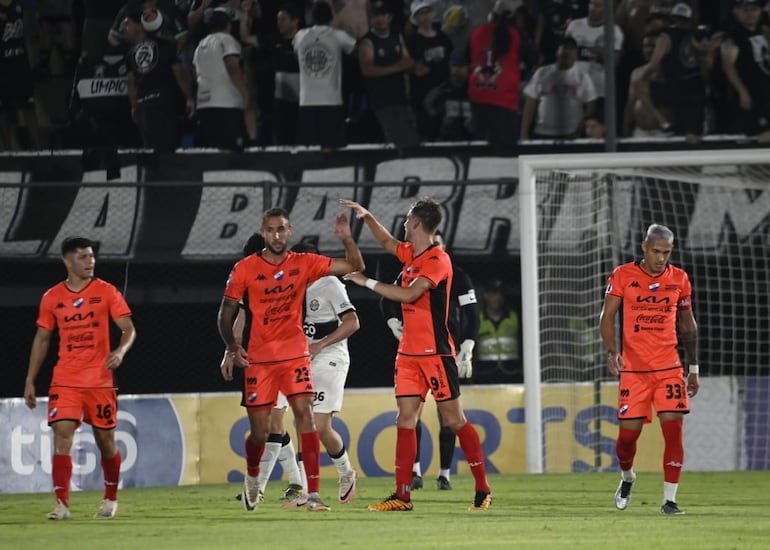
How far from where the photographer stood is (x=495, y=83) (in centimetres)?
1652

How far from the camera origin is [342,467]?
11.0 metres

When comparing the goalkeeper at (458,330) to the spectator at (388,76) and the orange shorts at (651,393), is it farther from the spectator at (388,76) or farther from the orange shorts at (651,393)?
the spectator at (388,76)

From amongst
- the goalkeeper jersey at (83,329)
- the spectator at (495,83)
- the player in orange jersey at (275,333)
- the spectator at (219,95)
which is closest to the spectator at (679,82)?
the spectator at (495,83)

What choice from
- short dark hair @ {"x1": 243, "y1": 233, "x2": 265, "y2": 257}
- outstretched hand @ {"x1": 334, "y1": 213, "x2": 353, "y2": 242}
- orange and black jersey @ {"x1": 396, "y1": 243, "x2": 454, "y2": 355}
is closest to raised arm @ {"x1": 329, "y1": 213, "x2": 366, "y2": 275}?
outstretched hand @ {"x1": 334, "y1": 213, "x2": 353, "y2": 242}

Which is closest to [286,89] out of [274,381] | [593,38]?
[593,38]

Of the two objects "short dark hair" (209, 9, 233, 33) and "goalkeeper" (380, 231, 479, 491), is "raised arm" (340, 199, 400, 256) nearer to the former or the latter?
"goalkeeper" (380, 231, 479, 491)

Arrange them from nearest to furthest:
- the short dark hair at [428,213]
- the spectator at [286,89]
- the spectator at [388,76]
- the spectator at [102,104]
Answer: the short dark hair at [428,213] < the spectator at [102,104] < the spectator at [388,76] < the spectator at [286,89]

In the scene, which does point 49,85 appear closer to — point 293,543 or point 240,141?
point 240,141

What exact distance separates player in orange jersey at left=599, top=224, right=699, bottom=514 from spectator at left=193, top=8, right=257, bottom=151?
21.5ft

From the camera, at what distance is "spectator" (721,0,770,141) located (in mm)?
16609

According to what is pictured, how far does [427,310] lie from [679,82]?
7.32 meters

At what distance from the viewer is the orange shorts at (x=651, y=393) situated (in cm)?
1030

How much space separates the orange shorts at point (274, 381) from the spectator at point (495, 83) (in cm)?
668

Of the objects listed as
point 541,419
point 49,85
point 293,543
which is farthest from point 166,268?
point 293,543
